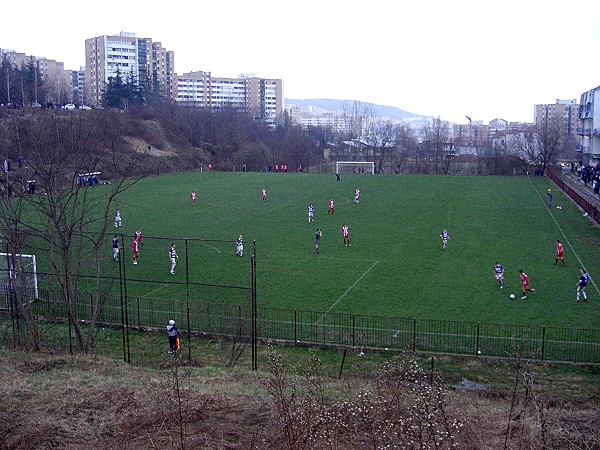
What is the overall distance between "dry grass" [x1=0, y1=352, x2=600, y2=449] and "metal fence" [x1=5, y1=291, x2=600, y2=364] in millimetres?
4284

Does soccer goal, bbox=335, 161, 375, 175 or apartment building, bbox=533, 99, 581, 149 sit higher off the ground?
apartment building, bbox=533, 99, 581, 149

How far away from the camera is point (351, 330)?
17.9 metres

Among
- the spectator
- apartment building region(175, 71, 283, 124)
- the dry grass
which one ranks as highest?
apartment building region(175, 71, 283, 124)

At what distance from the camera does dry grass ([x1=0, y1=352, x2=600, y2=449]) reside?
27.6 feet

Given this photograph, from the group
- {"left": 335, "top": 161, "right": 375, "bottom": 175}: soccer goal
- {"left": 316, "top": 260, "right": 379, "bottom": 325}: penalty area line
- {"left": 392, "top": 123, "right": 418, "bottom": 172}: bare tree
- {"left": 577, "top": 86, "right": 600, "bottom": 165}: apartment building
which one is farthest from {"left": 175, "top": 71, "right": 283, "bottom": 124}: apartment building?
{"left": 316, "top": 260, "right": 379, "bottom": 325}: penalty area line

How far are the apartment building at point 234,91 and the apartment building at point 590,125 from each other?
287 ft

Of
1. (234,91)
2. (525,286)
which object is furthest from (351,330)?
(234,91)

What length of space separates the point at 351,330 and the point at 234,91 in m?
157

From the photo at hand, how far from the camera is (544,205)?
4462 centimetres

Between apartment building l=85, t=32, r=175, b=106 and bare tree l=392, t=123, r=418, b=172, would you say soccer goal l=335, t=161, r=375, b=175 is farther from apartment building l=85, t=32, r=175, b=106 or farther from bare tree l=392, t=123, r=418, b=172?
apartment building l=85, t=32, r=175, b=106

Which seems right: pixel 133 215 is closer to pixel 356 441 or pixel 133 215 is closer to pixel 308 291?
pixel 308 291

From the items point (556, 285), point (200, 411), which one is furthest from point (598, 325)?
point (200, 411)

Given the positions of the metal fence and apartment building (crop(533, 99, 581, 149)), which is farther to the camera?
apartment building (crop(533, 99, 581, 149))

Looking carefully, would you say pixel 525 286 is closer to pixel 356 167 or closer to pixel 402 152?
pixel 356 167
